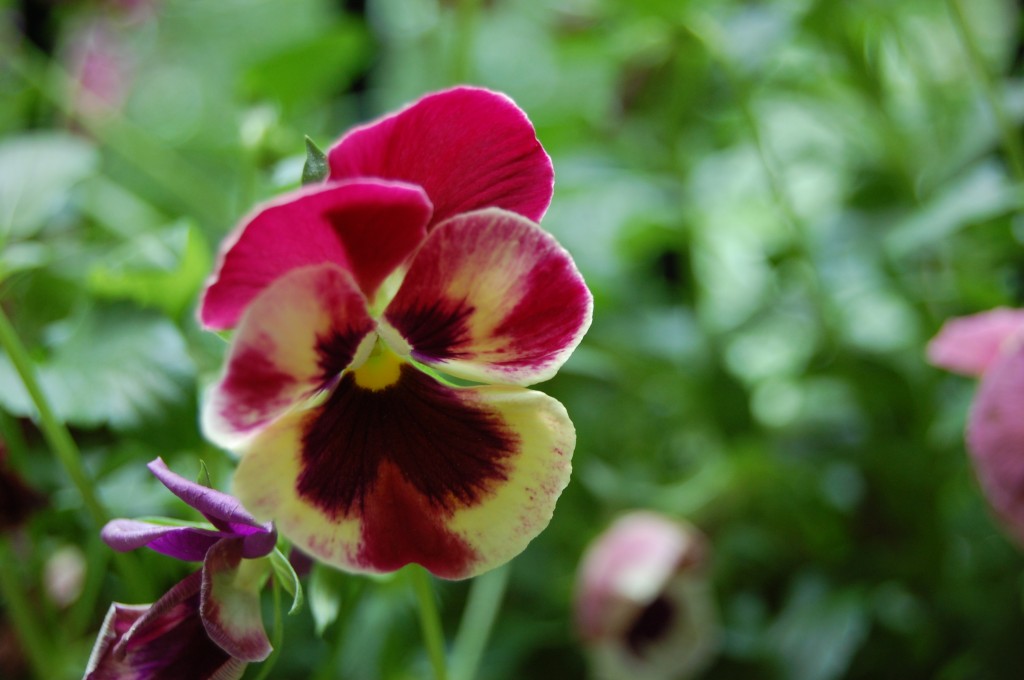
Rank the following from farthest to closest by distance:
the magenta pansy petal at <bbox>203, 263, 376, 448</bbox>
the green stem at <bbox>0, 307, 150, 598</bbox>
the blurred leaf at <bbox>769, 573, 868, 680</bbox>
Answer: the blurred leaf at <bbox>769, 573, 868, 680</bbox> < the green stem at <bbox>0, 307, 150, 598</bbox> < the magenta pansy petal at <bbox>203, 263, 376, 448</bbox>

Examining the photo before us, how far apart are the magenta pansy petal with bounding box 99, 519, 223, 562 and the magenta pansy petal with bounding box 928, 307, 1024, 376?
0.35 m

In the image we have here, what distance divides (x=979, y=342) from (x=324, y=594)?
0.33m

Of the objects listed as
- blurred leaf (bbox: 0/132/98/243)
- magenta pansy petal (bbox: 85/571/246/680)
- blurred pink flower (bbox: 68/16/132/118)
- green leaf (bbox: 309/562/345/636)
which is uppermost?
magenta pansy petal (bbox: 85/571/246/680)

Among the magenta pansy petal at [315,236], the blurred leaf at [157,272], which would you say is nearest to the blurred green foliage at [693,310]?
the blurred leaf at [157,272]

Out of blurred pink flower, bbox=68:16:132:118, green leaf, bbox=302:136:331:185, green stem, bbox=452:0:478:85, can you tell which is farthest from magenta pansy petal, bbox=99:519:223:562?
blurred pink flower, bbox=68:16:132:118

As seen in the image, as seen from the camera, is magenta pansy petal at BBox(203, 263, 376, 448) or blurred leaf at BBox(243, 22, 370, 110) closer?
magenta pansy petal at BBox(203, 263, 376, 448)

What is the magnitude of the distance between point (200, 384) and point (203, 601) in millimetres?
177

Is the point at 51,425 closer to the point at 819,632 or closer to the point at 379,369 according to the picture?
the point at 379,369

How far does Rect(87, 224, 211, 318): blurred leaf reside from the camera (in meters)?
0.44

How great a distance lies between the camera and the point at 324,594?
1.02 feet

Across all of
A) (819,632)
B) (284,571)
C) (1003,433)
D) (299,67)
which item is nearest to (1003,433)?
(1003,433)

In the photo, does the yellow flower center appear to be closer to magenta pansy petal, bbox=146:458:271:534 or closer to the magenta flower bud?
magenta pansy petal, bbox=146:458:271:534

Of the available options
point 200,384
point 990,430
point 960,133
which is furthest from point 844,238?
point 200,384

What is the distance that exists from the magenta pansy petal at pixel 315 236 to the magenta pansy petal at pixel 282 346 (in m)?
0.01
